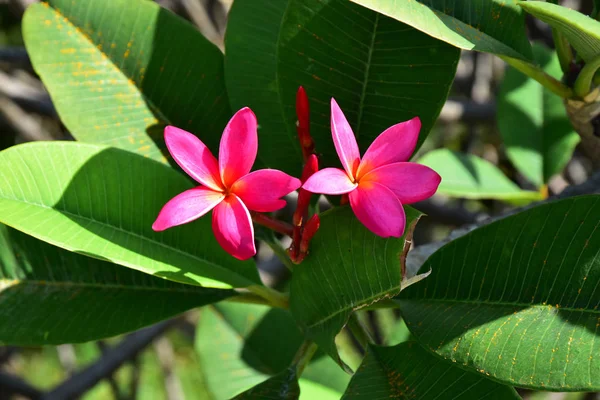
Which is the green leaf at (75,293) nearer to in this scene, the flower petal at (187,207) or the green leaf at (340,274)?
the green leaf at (340,274)

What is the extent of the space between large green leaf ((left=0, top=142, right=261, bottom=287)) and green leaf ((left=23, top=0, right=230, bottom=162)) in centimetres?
13

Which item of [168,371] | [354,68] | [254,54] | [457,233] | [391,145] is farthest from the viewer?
[168,371]

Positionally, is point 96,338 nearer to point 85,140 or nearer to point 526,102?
point 85,140

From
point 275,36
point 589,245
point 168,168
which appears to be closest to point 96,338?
point 168,168

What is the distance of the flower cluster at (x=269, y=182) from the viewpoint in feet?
2.15

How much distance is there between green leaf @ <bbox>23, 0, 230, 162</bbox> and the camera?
933mm

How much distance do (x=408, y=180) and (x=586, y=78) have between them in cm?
33

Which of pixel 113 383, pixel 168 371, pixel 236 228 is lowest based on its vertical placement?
pixel 168 371

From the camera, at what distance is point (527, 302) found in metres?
0.70

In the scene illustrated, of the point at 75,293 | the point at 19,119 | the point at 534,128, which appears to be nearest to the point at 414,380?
the point at 75,293

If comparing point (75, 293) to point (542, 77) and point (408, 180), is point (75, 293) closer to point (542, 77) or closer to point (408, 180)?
point (408, 180)

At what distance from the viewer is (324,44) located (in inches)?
31.4

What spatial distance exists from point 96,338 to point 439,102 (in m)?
0.52

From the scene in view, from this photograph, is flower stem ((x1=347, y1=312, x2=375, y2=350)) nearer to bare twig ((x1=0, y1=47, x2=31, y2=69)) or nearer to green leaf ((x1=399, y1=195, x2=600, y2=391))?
green leaf ((x1=399, y1=195, x2=600, y2=391))
